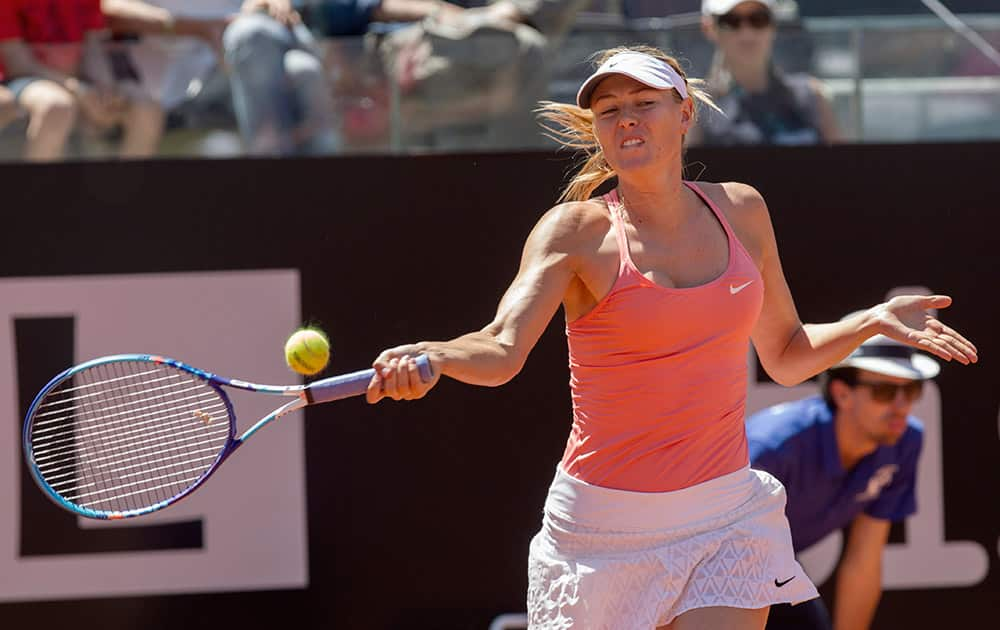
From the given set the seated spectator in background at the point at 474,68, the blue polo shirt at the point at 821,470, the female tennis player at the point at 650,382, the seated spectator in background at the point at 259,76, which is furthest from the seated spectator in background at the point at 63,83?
the female tennis player at the point at 650,382

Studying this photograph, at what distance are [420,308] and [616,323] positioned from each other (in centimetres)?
203

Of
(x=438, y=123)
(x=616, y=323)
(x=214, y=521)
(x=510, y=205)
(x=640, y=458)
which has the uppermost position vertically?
(x=438, y=123)

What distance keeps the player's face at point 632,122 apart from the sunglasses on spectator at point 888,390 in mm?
1945

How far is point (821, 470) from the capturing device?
4.27 meters

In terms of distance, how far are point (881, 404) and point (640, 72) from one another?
2.16m

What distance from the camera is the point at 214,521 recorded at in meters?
4.52

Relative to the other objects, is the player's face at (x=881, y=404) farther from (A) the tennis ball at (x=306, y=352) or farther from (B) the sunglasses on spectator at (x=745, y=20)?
(A) the tennis ball at (x=306, y=352)

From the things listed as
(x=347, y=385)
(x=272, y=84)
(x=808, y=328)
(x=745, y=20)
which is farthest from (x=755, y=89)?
(x=347, y=385)

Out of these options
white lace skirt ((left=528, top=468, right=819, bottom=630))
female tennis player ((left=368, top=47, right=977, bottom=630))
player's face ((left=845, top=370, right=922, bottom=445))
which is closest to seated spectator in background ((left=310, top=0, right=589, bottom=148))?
player's face ((left=845, top=370, right=922, bottom=445))

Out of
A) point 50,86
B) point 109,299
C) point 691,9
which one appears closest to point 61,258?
point 109,299

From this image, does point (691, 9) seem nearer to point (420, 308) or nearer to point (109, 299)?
point (420, 308)

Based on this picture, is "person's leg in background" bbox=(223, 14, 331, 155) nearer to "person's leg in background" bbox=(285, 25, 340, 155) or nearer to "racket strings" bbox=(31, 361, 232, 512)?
"person's leg in background" bbox=(285, 25, 340, 155)

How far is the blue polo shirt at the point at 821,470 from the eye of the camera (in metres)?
4.21

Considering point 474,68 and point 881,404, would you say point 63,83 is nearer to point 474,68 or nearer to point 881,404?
point 474,68
